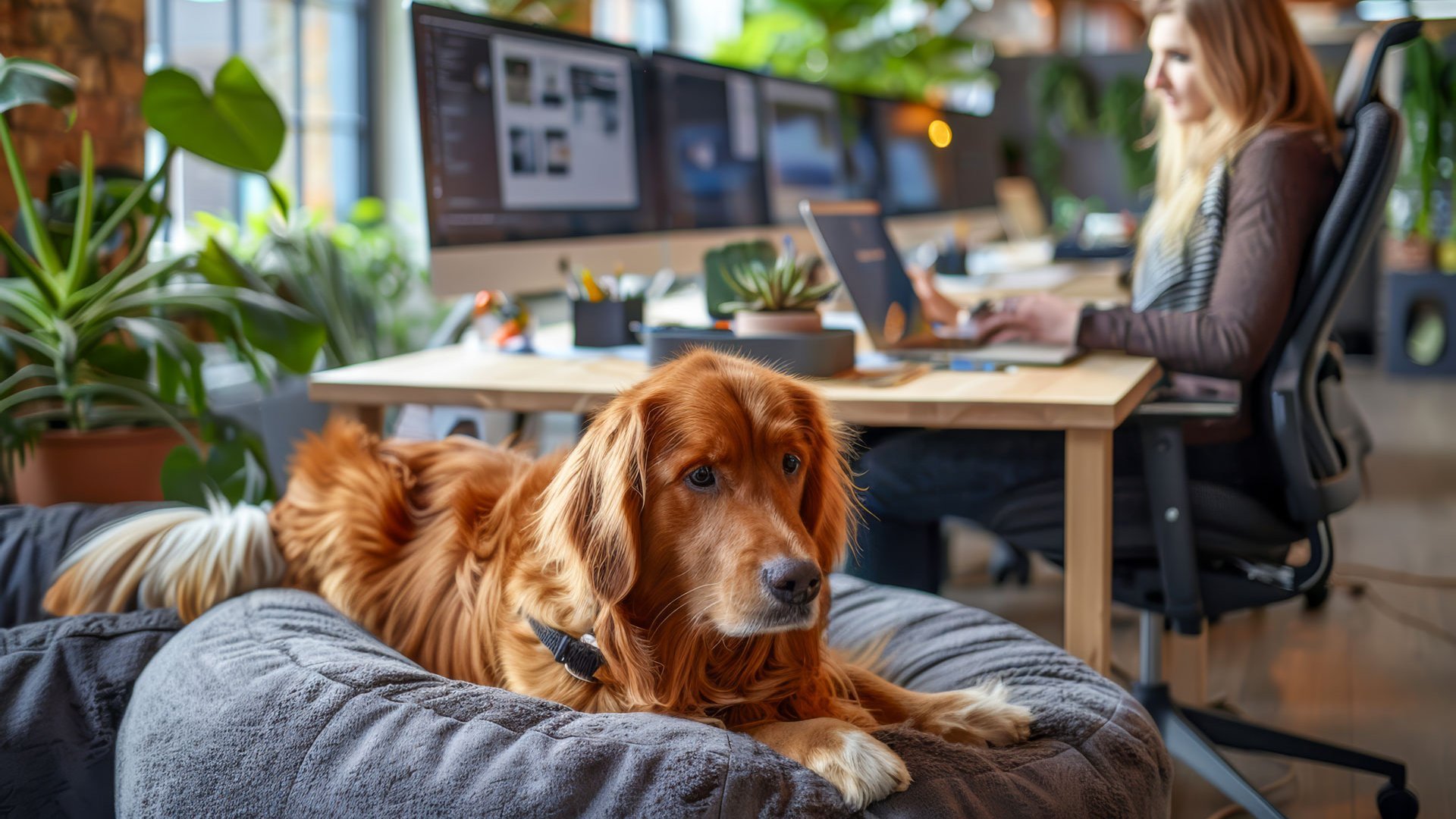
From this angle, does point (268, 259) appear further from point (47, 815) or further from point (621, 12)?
point (621, 12)

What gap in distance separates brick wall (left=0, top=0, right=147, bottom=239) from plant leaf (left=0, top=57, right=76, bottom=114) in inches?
22.2

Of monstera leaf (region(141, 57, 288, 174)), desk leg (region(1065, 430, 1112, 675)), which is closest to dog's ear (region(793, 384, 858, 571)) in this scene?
desk leg (region(1065, 430, 1112, 675))

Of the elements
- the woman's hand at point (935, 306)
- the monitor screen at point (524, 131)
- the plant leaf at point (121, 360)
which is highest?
the monitor screen at point (524, 131)

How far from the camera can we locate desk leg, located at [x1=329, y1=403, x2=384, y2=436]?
192 cm

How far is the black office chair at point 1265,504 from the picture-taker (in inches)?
68.2

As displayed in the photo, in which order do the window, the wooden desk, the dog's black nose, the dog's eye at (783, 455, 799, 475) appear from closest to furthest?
the dog's black nose → the dog's eye at (783, 455, 799, 475) → the wooden desk → the window

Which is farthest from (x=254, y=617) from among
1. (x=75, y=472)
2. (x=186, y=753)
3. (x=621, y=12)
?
(x=621, y=12)

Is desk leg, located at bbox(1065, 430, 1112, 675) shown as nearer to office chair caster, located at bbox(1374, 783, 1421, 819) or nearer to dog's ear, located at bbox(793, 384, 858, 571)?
dog's ear, located at bbox(793, 384, 858, 571)

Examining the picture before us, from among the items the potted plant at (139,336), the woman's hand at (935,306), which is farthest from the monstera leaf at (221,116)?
the woman's hand at (935,306)

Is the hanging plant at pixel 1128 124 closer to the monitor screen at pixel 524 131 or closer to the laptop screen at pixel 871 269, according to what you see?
the monitor screen at pixel 524 131

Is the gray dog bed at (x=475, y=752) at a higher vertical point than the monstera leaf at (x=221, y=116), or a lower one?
lower

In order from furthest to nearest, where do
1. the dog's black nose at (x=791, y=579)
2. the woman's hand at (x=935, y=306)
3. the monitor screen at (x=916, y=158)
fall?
the monitor screen at (x=916, y=158)
the woman's hand at (x=935, y=306)
the dog's black nose at (x=791, y=579)

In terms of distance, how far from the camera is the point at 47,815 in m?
1.39

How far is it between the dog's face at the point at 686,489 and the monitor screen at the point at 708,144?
1.56 meters
